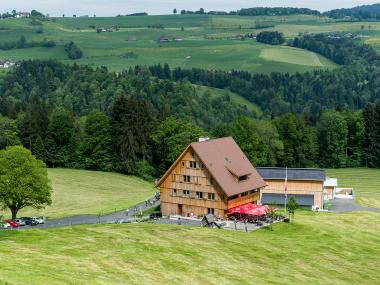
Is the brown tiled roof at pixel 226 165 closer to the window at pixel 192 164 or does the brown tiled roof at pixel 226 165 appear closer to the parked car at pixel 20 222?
the window at pixel 192 164

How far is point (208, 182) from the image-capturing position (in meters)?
88.8

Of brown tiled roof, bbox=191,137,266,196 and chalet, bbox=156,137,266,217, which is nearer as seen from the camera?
chalet, bbox=156,137,266,217

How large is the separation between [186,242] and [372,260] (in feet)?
72.0

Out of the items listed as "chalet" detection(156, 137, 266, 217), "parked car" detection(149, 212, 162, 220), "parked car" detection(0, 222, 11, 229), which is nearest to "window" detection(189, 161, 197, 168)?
"chalet" detection(156, 137, 266, 217)

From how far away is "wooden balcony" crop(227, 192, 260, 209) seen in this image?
87.9 metres

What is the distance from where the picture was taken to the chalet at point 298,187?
11031 cm

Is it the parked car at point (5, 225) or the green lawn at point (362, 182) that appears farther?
the green lawn at point (362, 182)

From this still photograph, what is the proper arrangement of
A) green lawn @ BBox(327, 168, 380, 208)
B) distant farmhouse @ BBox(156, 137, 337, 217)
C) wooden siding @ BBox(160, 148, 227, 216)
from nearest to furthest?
distant farmhouse @ BBox(156, 137, 337, 217)
wooden siding @ BBox(160, 148, 227, 216)
green lawn @ BBox(327, 168, 380, 208)

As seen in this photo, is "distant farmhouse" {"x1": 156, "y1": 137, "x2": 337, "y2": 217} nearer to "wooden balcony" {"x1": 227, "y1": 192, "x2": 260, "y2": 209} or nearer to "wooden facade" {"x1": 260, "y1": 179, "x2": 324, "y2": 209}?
"wooden balcony" {"x1": 227, "y1": 192, "x2": 260, "y2": 209}

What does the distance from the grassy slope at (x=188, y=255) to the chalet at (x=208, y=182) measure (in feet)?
33.8

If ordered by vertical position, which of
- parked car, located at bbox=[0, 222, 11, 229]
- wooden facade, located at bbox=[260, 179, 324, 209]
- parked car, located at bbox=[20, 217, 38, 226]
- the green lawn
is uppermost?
parked car, located at bbox=[0, 222, 11, 229]

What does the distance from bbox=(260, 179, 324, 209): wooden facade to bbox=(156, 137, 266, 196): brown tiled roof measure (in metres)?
18.1

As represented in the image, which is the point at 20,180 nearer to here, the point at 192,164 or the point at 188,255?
the point at 192,164

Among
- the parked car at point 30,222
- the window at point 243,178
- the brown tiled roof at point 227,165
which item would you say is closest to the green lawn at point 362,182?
the brown tiled roof at point 227,165
